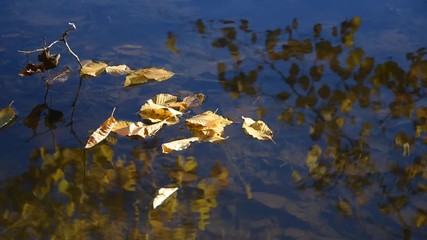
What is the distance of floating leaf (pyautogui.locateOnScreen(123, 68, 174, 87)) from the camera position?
221cm

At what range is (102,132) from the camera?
6.24ft

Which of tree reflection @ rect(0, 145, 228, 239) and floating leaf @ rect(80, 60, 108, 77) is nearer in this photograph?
tree reflection @ rect(0, 145, 228, 239)

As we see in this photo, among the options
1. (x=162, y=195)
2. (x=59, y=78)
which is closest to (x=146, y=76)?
(x=59, y=78)

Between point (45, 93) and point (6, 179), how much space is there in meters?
0.49

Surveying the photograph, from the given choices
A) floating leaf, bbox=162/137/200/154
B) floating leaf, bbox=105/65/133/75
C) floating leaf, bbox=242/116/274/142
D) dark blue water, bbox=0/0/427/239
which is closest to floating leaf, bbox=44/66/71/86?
dark blue water, bbox=0/0/427/239

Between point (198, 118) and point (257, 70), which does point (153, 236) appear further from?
point (257, 70)

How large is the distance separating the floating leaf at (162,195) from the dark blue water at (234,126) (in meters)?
0.01

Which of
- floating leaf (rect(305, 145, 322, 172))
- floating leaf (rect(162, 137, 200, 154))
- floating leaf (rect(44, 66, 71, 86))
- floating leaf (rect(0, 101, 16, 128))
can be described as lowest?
floating leaf (rect(0, 101, 16, 128))

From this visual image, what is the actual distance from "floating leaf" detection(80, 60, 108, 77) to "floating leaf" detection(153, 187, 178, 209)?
75 cm

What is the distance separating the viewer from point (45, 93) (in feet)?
7.11

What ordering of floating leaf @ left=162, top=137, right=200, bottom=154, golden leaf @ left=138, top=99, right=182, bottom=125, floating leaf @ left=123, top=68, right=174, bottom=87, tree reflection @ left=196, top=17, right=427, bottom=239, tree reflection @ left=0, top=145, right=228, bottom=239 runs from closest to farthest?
tree reflection @ left=0, top=145, right=228, bottom=239, tree reflection @ left=196, top=17, right=427, bottom=239, floating leaf @ left=162, top=137, right=200, bottom=154, golden leaf @ left=138, top=99, right=182, bottom=125, floating leaf @ left=123, top=68, right=174, bottom=87

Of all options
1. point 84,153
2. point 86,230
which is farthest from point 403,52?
point 86,230

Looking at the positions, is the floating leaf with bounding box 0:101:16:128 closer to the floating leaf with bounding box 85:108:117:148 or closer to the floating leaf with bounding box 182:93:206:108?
the floating leaf with bounding box 85:108:117:148

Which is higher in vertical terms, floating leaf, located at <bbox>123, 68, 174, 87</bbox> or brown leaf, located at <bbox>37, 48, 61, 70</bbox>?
brown leaf, located at <bbox>37, 48, 61, 70</bbox>
